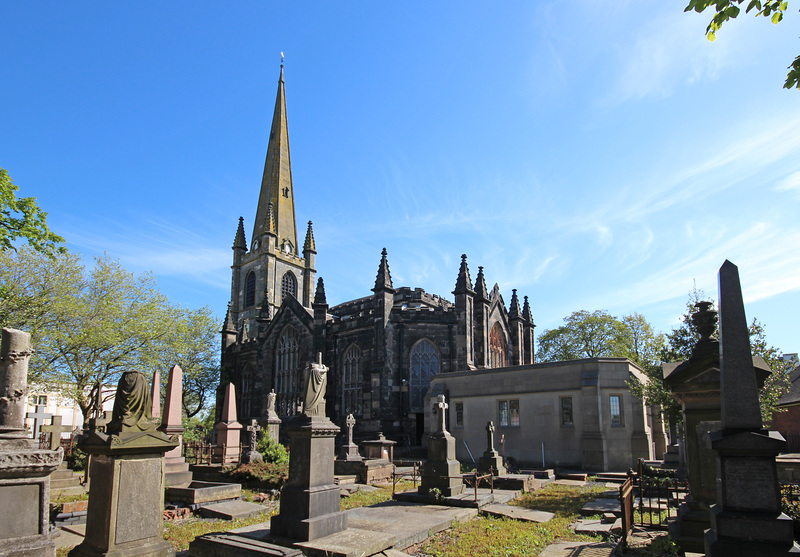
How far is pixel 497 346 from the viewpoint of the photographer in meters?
39.2

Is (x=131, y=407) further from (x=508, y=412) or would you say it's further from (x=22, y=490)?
(x=508, y=412)

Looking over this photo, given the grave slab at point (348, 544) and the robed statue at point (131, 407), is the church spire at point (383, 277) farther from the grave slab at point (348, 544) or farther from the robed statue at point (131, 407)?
the robed statue at point (131, 407)

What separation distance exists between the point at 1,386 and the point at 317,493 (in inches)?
183

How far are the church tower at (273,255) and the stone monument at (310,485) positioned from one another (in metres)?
46.4

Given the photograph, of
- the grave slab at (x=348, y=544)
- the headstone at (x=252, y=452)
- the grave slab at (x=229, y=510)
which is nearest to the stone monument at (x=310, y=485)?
the grave slab at (x=348, y=544)

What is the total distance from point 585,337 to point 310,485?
44.0 metres

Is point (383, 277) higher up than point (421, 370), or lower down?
higher up

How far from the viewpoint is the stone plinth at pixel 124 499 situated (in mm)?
5676

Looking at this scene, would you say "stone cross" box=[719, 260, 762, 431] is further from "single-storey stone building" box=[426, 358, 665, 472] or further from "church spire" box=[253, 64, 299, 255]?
"church spire" box=[253, 64, 299, 255]

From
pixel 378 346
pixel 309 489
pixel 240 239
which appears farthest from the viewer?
pixel 240 239

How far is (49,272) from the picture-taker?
27.1 meters

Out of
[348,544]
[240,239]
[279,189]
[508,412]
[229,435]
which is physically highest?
[279,189]

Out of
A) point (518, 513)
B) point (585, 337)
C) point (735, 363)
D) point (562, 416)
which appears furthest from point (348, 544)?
point (585, 337)

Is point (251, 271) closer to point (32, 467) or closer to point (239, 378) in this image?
point (239, 378)
